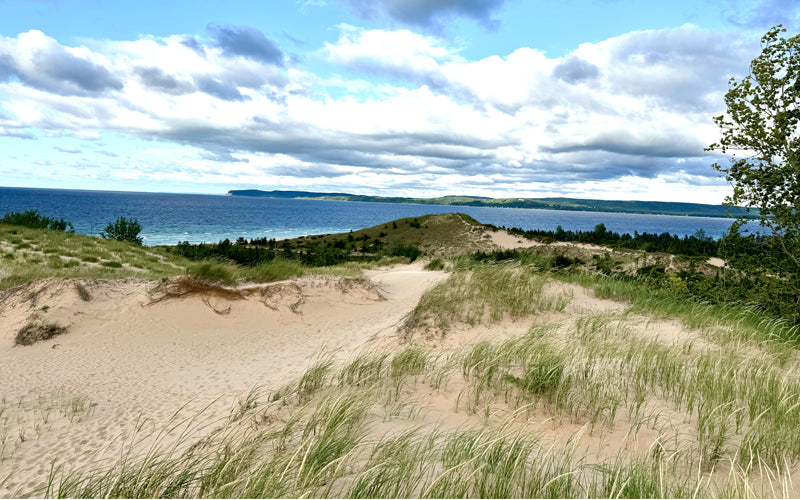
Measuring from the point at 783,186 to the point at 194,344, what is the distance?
14.0 m

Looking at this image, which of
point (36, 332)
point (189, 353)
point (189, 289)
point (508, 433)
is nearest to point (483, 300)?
point (508, 433)

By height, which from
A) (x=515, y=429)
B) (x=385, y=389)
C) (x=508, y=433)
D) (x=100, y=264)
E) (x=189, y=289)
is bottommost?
(x=100, y=264)

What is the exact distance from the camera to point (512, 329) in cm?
925

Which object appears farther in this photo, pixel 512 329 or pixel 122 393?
pixel 512 329

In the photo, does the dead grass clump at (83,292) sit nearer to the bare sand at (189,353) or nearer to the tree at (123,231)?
the bare sand at (189,353)

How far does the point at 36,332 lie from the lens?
412 inches

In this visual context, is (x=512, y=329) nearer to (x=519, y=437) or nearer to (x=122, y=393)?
(x=519, y=437)

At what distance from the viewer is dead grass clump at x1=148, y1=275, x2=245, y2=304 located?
1257cm

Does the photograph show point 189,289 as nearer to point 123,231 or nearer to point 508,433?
point 508,433

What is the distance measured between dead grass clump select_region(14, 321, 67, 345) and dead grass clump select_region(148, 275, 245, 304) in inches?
90.0

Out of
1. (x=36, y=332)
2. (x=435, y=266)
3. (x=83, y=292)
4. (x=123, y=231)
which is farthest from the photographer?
(x=123, y=231)

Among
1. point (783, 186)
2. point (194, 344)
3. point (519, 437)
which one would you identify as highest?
point (783, 186)

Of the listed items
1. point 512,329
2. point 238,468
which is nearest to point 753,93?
point 512,329

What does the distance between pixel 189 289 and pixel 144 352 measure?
125 inches
